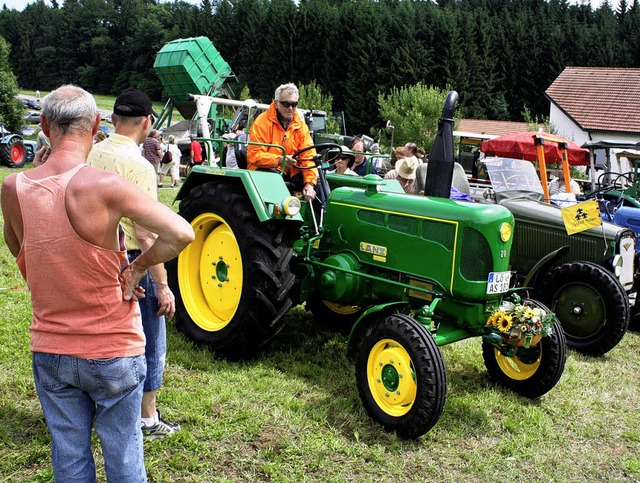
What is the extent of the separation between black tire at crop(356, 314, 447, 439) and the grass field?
0.40 feet

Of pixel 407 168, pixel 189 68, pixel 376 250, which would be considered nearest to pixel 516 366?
pixel 376 250

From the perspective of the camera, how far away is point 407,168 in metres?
7.62

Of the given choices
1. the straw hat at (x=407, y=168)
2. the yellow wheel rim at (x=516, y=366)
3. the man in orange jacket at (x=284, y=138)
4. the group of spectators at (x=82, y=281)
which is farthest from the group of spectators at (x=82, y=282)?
the straw hat at (x=407, y=168)

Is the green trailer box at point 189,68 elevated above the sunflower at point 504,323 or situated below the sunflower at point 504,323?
above

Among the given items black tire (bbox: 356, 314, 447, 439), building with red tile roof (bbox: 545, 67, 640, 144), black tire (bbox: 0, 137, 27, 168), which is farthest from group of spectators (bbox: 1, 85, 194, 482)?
building with red tile roof (bbox: 545, 67, 640, 144)

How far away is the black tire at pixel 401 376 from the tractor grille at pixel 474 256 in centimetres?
49

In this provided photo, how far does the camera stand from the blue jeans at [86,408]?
1.89 meters

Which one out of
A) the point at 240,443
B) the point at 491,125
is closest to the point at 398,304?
the point at 240,443

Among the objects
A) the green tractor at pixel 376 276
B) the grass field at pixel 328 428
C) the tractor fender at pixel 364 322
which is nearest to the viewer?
the grass field at pixel 328 428

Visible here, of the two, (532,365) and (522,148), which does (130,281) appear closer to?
(532,365)

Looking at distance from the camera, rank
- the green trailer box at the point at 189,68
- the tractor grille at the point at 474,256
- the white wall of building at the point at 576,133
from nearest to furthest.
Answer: the tractor grille at the point at 474,256
the green trailer box at the point at 189,68
the white wall of building at the point at 576,133

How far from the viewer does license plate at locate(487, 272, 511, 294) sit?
3.61 m

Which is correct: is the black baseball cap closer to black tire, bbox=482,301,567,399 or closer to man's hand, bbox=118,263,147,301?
man's hand, bbox=118,263,147,301

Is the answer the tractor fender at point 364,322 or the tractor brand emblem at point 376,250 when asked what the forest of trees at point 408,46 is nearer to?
the tractor brand emblem at point 376,250
